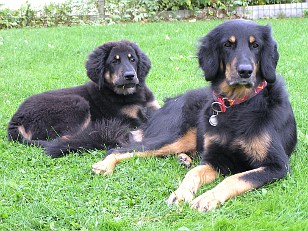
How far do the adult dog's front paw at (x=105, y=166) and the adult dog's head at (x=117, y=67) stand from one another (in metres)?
1.64

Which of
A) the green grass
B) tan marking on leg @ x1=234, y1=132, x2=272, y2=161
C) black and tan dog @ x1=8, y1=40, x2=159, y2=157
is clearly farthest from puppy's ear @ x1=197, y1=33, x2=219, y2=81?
black and tan dog @ x1=8, y1=40, x2=159, y2=157

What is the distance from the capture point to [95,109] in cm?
556

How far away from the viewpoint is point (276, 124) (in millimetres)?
3764

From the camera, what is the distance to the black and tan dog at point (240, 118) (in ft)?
11.6

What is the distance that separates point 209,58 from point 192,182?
1.05 m

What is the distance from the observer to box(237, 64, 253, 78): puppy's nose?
3.56m

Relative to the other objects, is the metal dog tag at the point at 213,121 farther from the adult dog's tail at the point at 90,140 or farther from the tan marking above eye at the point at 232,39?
the adult dog's tail at the point at 90,140

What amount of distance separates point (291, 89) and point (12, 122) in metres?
3.45

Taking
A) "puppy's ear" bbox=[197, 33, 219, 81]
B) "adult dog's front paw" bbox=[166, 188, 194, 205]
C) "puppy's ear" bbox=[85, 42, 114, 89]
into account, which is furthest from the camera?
"puppy's ear" bbox=[85, 42, 114, 89]

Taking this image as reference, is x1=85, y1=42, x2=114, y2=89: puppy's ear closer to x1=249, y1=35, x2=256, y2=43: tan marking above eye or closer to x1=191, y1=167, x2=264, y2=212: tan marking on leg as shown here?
x1=249, y1=35, x2=256, y2=43: tan marking above eye

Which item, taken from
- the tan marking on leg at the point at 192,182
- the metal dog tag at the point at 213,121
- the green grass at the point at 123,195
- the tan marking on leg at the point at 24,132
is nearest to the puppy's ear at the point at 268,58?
the metal dog tag at the point at 213,121

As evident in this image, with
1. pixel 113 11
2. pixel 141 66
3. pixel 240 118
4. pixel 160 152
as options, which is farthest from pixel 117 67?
pixel 113 11

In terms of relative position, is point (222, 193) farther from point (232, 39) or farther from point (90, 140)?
point (90, 140)

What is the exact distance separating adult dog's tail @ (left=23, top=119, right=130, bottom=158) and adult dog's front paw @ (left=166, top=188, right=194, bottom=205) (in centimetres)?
126
